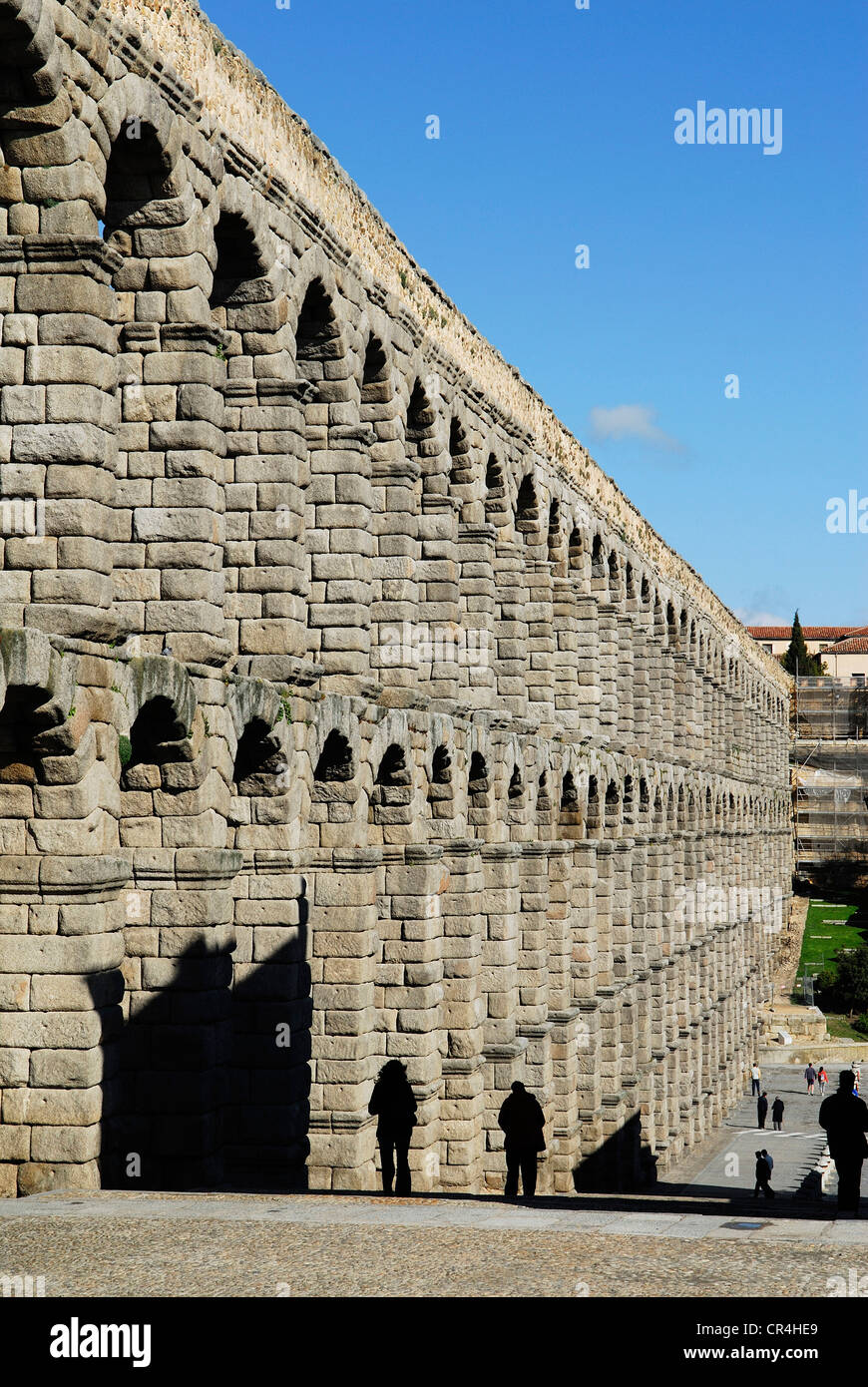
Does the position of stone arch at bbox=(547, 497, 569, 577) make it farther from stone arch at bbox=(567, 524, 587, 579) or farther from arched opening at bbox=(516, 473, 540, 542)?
stone arch at bbox=(567, 524, 587, 579)

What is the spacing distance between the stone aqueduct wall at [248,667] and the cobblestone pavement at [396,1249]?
6.52ft

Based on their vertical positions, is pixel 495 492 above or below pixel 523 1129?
above

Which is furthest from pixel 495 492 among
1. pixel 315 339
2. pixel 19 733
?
pixel 19 733

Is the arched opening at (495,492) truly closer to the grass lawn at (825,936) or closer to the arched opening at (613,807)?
the arched opening at (613,807)

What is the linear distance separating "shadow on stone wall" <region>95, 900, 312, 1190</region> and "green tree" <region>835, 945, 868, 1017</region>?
5243 cm

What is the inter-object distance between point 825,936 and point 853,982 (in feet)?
44.4

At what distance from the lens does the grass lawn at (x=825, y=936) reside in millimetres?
73688

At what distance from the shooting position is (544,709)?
29.6 meters

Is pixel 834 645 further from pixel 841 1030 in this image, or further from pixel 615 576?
pixel 615 576

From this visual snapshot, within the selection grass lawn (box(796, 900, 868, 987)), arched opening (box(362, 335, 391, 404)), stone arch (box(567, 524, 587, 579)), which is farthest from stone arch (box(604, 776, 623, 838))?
grass lawn (box(796, 900, 868, 987))

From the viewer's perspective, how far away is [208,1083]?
14141mm

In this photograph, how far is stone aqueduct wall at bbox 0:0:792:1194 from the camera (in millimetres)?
12133

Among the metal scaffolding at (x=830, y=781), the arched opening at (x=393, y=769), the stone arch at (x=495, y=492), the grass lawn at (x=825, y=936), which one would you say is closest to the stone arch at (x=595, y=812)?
the stone arch at (x=495, y=492)
